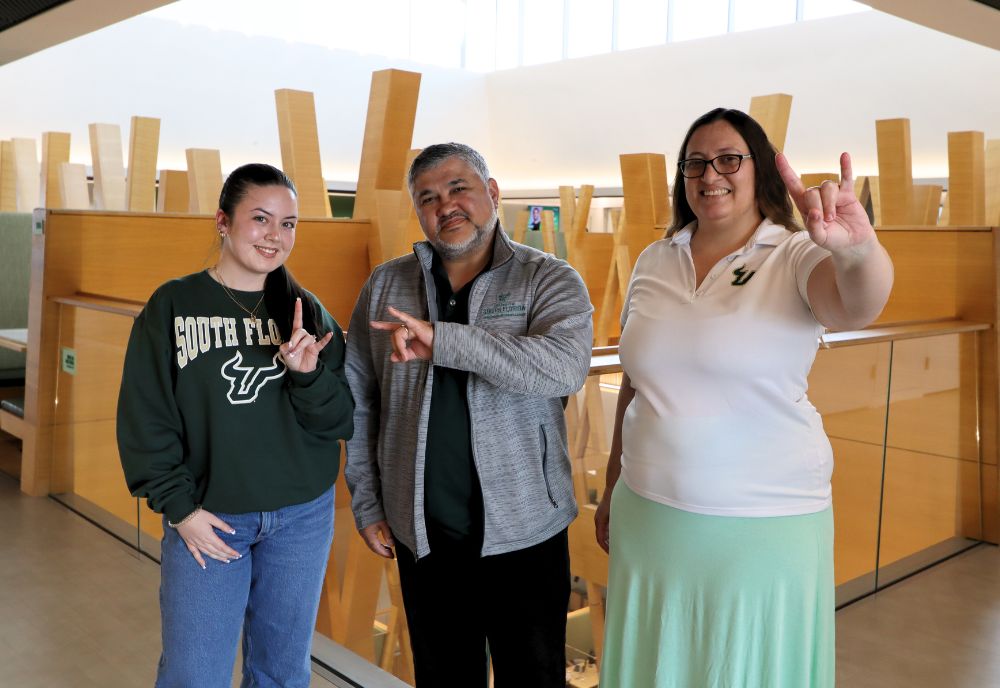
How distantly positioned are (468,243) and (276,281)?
0.40m

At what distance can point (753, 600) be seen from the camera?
1.53m

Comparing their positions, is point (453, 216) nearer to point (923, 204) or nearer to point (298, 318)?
point (298, 318)

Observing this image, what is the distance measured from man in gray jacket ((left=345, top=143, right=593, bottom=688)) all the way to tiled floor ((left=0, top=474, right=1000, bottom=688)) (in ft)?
3.39

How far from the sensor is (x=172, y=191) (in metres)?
6.02

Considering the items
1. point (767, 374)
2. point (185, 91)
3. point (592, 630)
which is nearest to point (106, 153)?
point (592, 630)

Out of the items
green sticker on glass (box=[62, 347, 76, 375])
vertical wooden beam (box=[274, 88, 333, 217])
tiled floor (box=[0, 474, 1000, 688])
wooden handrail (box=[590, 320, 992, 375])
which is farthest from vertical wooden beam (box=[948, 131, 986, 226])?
green sticker on glass (box=[62, 347, 76, 375])

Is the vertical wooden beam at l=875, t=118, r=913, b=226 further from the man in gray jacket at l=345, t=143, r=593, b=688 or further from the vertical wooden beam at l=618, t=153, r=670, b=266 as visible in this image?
the man in gray jacket at l=345, t=143, r=593, b=688

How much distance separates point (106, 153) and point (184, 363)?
14.0 ft

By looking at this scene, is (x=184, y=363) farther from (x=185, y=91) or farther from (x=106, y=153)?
(x=185, y=91)

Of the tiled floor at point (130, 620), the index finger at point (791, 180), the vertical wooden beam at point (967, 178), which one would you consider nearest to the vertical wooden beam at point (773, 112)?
the vertical wooden beam at point (967, 178)

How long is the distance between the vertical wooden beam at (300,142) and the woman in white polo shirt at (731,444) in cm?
307

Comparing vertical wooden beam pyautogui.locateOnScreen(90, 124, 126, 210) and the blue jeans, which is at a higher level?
vertical wooden beam pyautogui.locateOnScreen(90, 124, 126, 210)

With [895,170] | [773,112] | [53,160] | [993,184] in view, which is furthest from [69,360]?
[993,184]

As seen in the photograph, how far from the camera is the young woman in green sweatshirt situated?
1.66 m
